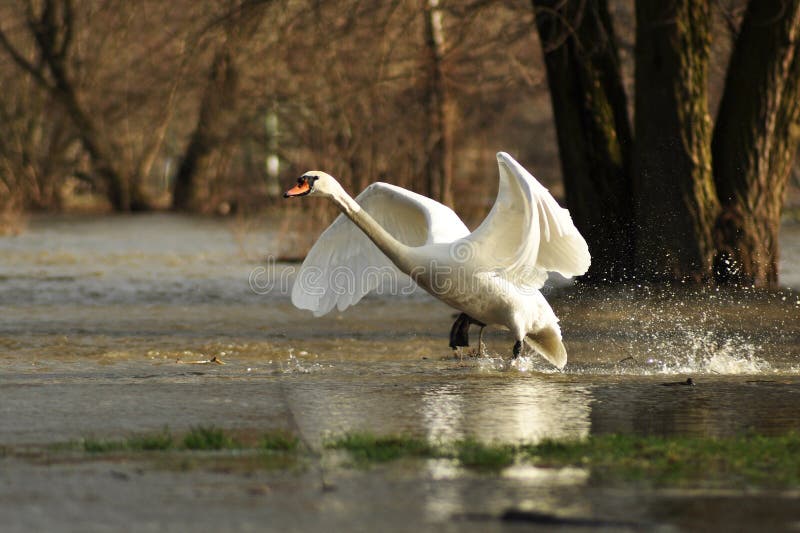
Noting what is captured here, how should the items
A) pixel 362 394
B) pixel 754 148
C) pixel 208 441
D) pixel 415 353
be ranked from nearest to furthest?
pixel 208 441, pixel 362 394, pixel 415 353, pixel 754 148

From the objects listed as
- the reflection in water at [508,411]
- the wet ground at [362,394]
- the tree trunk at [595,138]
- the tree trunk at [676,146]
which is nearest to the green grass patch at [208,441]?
the wet ground at [362,394]

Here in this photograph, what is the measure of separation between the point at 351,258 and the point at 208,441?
4.19 meters

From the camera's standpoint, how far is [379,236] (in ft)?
29.9

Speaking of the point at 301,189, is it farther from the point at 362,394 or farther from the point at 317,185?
the point at 362,394

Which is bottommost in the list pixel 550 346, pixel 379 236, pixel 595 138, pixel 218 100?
pixel 550 346

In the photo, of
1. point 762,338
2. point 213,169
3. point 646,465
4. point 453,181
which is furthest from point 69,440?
point 213,169

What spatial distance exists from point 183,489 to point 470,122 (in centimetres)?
2249

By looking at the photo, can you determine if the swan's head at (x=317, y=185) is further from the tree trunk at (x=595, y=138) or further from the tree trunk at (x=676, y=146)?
the tree trunk at (x=595, y=138)

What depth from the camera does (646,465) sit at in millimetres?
5883

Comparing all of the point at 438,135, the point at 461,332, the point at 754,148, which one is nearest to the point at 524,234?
the point at 461,332

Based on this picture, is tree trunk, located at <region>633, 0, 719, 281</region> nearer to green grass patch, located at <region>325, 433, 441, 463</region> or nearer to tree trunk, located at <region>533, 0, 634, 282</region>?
tree trunk, located at <region>533, 0, 634, 282</region>

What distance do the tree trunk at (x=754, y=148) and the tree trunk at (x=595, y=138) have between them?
3.66ft

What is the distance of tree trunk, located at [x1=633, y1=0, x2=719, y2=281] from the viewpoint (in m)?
14.8

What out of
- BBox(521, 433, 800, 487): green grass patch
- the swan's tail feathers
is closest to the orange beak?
the swan's tail feathers
